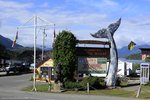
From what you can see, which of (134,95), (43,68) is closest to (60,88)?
(134,95)

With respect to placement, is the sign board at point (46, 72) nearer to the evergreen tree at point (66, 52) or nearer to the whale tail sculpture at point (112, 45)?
the evergreen tree at point (66, 52)

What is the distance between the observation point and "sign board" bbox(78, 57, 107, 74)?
5450cm

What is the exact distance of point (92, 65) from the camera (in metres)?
54.9

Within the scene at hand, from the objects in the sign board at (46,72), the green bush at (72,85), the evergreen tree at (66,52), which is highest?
the evergreen tree at (66,52)

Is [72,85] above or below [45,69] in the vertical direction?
below

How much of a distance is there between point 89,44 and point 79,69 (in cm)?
488

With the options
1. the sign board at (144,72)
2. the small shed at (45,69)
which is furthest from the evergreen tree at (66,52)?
the sign board at (144,72)

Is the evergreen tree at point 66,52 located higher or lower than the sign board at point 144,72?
higher

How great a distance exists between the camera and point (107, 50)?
55406mm

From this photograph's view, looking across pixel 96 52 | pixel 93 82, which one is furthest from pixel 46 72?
pixel 93 82

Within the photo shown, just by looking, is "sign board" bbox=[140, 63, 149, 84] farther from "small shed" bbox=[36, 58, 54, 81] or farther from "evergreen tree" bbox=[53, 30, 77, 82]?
"evergreen tree" bbox=[53, 30, 77, 82]

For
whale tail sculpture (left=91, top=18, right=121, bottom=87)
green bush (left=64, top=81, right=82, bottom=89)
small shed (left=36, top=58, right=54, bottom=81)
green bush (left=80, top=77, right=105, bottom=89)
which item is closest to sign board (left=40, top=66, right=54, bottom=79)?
small shed (left=36, top=58, right=54, bottom=81)

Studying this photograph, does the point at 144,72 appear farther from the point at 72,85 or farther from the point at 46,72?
the point at 72,85

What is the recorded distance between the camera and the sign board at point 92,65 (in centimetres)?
5450
